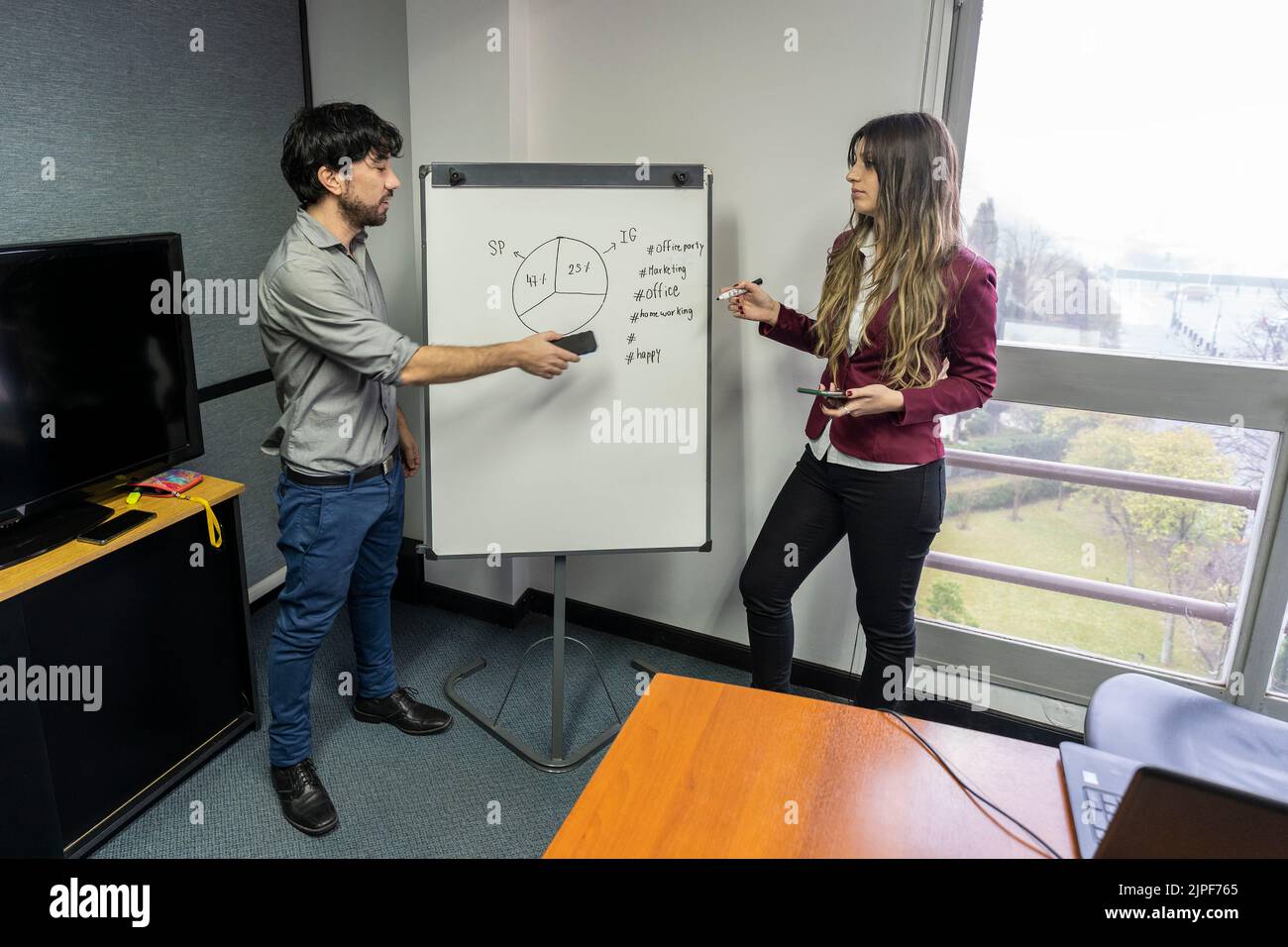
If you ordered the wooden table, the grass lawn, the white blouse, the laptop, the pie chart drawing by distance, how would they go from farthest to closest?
the grass lawn < the pie chart drawing < the white blouse < the wooden table < the laptop

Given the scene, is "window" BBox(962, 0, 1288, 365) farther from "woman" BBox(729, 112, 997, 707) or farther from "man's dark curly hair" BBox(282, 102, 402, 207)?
"man's dark curly hair" BBox(282, 102, 402, 207)

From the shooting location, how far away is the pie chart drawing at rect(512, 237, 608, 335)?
1.84 metres

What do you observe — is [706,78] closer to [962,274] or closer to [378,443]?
[962,274]

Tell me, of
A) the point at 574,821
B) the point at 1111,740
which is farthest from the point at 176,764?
the point at 1111,740

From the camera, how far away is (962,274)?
1640 mm

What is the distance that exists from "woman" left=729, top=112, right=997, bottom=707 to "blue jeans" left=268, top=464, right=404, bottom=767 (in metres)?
0.84

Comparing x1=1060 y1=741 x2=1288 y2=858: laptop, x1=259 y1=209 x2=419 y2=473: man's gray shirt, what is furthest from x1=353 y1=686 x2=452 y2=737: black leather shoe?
x1=1060 y1=741 x2=1288 y2=858: laptop

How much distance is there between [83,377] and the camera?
1669 mm

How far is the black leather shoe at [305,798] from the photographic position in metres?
1.82

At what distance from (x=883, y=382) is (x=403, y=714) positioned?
56.1 inches

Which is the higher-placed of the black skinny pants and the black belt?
the black belt
